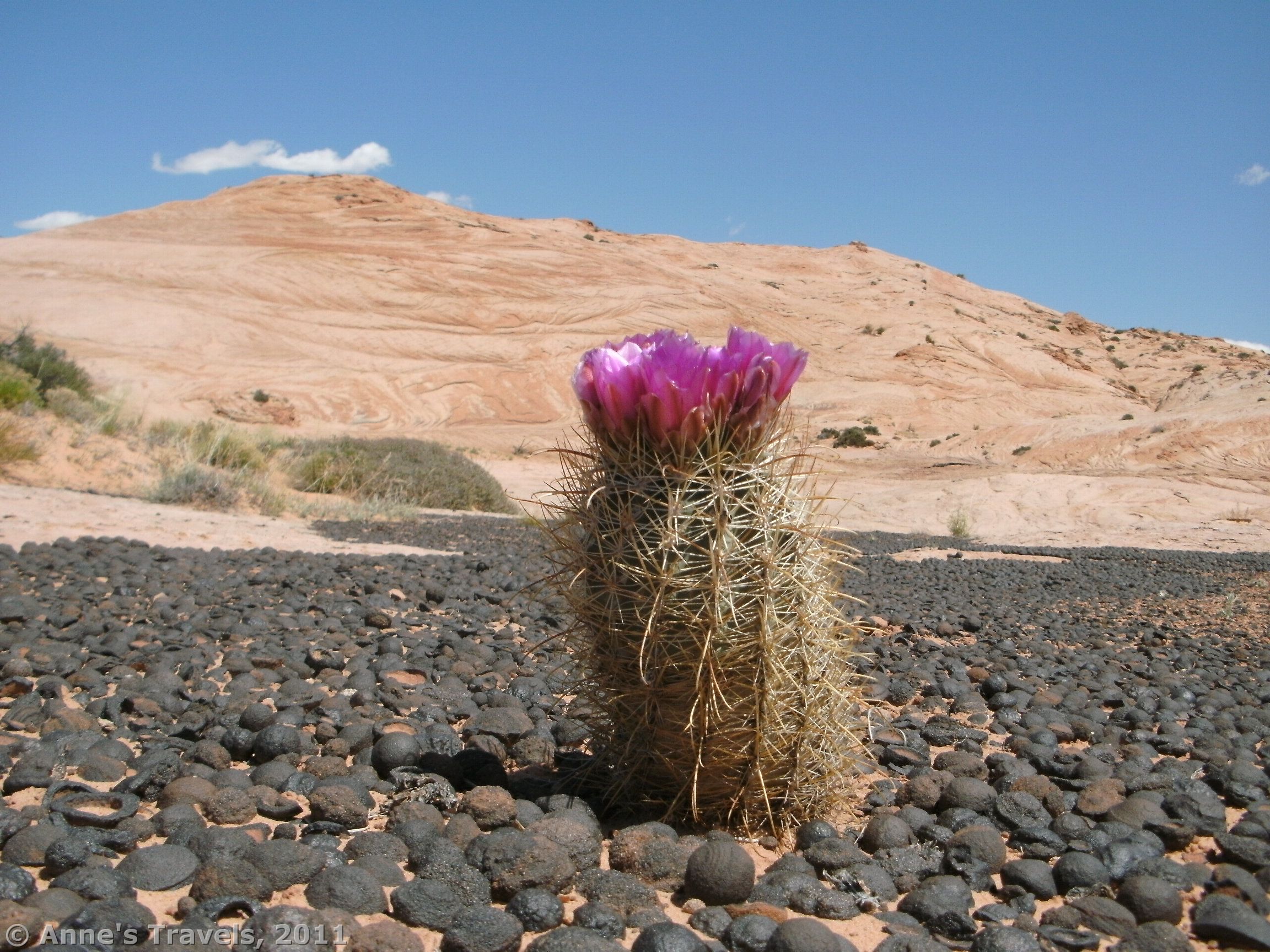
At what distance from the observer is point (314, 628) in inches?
220

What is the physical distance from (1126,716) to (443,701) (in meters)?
3.29

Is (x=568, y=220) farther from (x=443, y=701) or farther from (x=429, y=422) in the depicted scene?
(x=443, y=701)

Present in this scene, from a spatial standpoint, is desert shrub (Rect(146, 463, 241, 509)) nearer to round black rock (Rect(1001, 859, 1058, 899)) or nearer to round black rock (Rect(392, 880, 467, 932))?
round black rock (Rect(392, 880, 467, 932))

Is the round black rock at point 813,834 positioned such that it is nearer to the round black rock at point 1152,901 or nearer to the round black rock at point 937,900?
the round black rock at point 937,900

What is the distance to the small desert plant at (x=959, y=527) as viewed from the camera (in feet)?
56.9

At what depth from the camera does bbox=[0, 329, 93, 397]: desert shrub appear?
15.6 metres

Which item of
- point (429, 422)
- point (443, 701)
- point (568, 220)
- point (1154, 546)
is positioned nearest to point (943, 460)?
point (1154, 546)

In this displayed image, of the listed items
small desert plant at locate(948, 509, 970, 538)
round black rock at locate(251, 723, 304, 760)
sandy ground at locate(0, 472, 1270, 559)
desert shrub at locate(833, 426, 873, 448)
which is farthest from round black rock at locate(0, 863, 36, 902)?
desert shrub at locate(833, 426, 873, 448)

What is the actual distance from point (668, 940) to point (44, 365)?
17444 millimetres

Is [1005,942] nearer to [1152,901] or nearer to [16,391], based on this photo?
[1152,901]

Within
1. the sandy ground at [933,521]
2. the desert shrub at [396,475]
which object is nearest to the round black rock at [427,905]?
the sandy ground at [933,521]

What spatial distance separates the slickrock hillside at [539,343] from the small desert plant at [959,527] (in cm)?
89

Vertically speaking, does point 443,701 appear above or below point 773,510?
below

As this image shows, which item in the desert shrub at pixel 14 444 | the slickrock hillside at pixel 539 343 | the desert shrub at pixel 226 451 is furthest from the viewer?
the slickrock hillside at pixel 539 343
